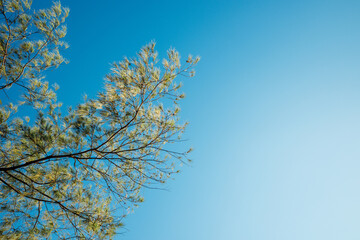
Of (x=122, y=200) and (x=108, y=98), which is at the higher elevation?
(x=108, y=98)

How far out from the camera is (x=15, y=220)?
2.36m

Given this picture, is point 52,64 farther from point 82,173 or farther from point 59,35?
point 82,173

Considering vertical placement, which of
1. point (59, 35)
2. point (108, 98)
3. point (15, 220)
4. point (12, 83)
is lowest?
point (15, 220)

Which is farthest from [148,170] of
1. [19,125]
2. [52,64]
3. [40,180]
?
[52,64]

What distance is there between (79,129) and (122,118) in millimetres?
470

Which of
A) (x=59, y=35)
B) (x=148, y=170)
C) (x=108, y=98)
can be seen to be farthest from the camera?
Answer: (x=148, y=170)

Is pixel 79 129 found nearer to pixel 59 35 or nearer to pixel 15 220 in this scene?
pixel 59 35

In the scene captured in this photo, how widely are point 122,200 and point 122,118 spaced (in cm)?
100

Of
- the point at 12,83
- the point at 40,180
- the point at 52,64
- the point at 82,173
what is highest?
the point at 52,64

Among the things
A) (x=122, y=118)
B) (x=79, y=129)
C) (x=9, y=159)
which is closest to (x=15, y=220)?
(x=9, y=159)

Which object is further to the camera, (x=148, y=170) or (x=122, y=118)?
(x=148, y=170)

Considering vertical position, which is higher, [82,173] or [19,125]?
[19,125]

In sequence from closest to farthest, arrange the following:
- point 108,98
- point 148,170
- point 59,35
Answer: point 108,98 → point 59,35 → point 148,170

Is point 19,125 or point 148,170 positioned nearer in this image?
point 19,125
